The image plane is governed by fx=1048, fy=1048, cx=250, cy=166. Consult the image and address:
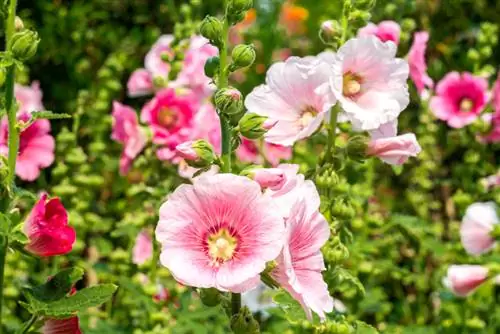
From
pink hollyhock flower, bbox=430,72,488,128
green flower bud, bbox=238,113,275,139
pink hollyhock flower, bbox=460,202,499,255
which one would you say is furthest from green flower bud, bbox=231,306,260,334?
pink hollyhock flower, bbox=430,72,488,128

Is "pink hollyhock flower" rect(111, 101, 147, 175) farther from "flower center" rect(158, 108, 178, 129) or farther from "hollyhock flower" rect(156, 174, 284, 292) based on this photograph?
"hollyhock flower" rect(156, 174, 284, 292)

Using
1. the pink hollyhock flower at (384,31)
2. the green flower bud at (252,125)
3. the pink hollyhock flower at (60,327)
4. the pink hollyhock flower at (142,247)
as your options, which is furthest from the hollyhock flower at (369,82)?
the pink hollyhock flower at (142,247)

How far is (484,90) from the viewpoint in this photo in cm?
272

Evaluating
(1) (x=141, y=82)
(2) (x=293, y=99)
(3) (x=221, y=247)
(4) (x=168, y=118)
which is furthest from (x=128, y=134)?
(3) (x=221, y=247)

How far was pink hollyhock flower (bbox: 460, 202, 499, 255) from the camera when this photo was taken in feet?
8.06

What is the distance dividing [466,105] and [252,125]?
1383 mm

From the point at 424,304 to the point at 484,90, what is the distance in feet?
2.23

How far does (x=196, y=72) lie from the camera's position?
242cm

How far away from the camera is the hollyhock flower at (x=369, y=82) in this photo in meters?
1.59

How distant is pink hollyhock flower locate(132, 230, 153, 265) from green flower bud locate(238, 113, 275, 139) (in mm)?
1034

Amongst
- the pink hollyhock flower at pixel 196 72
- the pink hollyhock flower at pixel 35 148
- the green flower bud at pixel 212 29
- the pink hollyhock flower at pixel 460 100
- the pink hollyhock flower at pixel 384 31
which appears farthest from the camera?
the pink hollyhock flower at pixel 460 100

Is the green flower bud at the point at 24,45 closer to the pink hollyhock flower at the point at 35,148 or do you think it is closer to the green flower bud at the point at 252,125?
the green flower bud at the point at 252,125

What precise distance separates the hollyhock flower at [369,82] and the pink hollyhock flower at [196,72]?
818mm

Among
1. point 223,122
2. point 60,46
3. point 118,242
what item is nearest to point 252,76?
point 60,46
